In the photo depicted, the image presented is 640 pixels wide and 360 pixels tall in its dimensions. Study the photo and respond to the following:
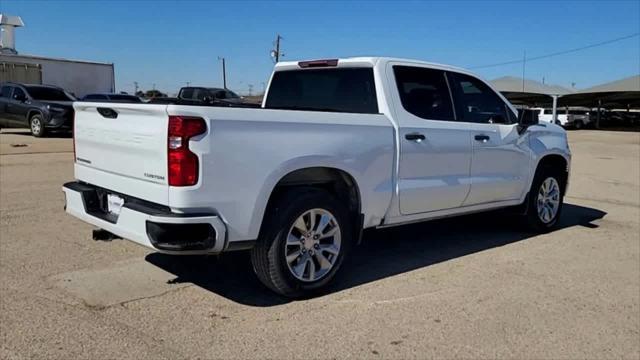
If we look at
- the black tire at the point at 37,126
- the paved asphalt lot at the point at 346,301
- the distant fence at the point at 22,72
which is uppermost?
the distant fence at the point at 22,72

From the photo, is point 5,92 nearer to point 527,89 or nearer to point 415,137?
point 415,137

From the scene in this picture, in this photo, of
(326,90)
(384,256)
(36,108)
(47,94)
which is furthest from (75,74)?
(384,256)

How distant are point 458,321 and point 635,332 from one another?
131 centimetres

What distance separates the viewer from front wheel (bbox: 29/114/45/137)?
19109mm

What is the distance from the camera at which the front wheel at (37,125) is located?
19.1m

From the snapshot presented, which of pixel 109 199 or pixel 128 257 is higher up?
pixel 109 199

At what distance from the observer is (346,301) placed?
4.63 metres

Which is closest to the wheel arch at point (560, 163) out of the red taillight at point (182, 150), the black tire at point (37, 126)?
the red taillight at point (182, 150)

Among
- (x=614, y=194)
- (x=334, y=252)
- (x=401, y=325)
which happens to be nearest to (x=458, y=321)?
(x=401, y=325)

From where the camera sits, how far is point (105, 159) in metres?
4.64

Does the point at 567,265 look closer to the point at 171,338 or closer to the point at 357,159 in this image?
the point at 357,159

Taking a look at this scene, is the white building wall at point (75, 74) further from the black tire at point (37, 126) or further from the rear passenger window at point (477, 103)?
the rear passenger window at point (477, 103)

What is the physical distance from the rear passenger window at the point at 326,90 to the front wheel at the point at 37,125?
15241 mm

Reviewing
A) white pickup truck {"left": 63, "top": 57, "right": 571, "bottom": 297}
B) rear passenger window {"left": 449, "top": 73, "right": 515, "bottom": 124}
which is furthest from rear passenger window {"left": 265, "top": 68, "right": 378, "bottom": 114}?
rear passenger window {"left": 449, "top": 73, "right": 515, "bottom": 124}
